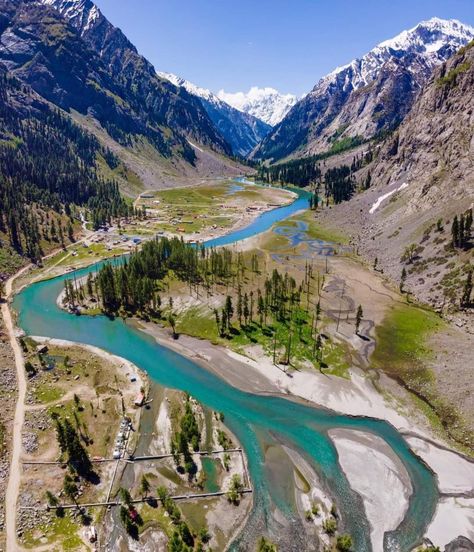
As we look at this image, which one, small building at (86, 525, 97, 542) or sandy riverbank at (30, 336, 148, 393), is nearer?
small building at (86, 525, 97, 542)

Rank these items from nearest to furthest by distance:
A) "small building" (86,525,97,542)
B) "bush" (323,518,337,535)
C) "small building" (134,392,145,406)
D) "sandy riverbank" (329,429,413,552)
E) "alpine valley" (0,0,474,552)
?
"small building" (86,525,97,542)
"bush" (323,518,337,535)
"alpine valley" (0,0,474,552)
"sandy riverbank" (329,429,413,552)
"small building" (134,392,145,406)

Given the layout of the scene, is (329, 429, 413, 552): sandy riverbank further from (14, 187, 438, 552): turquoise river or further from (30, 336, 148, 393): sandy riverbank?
(30, 336, 148, 393): sandy riverbank

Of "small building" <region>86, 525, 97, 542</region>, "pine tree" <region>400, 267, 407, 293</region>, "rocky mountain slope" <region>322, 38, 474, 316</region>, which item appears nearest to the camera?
"small building" <region>86, 525, 97, 542</region>

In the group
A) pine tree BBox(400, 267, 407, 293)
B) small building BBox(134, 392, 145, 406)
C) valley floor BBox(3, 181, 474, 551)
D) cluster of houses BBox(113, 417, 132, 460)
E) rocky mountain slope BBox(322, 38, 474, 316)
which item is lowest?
cluster of houses BBox(113, 417, 132, 460)

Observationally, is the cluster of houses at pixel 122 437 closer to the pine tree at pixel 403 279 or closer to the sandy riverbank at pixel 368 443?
the sandy riverbank at pixel 368 443

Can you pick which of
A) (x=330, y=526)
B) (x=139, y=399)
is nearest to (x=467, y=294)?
(x=330, y=526)

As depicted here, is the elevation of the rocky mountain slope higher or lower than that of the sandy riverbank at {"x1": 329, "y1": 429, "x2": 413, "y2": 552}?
higher

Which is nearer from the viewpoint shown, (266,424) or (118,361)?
(266,424)

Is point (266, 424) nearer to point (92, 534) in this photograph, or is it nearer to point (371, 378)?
point (371, 378)

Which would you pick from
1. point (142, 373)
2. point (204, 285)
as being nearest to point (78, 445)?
point (142, 373)

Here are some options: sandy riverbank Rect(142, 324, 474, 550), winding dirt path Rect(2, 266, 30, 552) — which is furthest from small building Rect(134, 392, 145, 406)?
winding dirt path Rect(2, 266, 30, 552)
